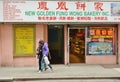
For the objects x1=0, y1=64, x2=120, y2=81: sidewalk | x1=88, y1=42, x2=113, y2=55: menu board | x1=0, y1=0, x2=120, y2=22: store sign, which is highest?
x1=0, y1=0, x2=120, y2=22: store sign

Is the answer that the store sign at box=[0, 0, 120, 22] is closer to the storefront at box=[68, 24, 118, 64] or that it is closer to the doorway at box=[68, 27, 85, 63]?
the storefront at box=[68, 24, 118, 64]

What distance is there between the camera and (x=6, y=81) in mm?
17016

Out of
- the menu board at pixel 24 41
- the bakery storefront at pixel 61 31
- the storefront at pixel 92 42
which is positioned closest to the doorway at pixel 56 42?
the bakery storefront at pixel 61 31

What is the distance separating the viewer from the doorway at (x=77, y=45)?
22391mm

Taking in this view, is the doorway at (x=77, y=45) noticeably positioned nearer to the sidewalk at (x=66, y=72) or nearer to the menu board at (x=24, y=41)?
the sidewalk at (x=66, y=72)

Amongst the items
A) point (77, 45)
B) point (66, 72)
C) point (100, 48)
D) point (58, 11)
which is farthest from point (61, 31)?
point (66, 72)

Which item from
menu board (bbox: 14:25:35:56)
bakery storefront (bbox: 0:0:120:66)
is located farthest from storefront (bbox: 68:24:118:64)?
menu board (bbox: 14:25:35:56)

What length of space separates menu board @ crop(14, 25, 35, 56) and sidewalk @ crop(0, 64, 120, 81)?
1176 millimetres

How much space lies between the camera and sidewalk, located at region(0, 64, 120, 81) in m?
17.7

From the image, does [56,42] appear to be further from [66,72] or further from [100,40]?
[66,72]

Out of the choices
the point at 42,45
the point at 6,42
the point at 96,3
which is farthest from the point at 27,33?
the point at 96,3

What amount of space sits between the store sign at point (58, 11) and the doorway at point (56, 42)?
124 cm

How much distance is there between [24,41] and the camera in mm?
21625

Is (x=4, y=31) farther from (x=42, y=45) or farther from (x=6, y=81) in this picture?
(x=6, y=81)
